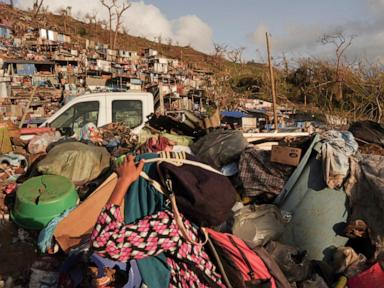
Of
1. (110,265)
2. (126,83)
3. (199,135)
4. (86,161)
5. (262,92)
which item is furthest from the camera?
(126,83)

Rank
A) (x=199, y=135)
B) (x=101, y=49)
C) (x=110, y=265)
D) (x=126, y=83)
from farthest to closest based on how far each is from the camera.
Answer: (x=101, y=49) < (x=126, y=83) < (x=199, y=135) < (x=110, y=265)

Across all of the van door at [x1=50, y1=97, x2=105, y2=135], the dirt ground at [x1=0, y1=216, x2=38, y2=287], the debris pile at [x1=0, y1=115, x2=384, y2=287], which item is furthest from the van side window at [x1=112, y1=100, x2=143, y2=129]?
the dirt ground at [x1=0, y1=216, x2=38, y2=287]

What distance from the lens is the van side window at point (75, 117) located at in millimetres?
6176

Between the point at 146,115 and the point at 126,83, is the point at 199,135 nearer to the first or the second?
the point at 146,115

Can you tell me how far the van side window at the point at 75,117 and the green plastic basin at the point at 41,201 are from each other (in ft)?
6.73

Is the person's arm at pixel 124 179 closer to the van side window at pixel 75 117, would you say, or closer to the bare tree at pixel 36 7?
the van side window at pixel 75 117

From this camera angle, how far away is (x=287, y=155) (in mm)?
3938

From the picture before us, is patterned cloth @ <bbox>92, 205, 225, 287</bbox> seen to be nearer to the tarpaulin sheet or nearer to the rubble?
the rubble

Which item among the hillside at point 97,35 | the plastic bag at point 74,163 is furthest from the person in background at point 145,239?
the hillside at point 97,35

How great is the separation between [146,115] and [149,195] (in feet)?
15.8

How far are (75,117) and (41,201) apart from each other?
2.49 metres

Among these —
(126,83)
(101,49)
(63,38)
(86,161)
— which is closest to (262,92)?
(126,83)

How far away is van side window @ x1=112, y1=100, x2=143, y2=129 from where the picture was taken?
6410 millimetres

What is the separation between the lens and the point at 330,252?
11.3ft
